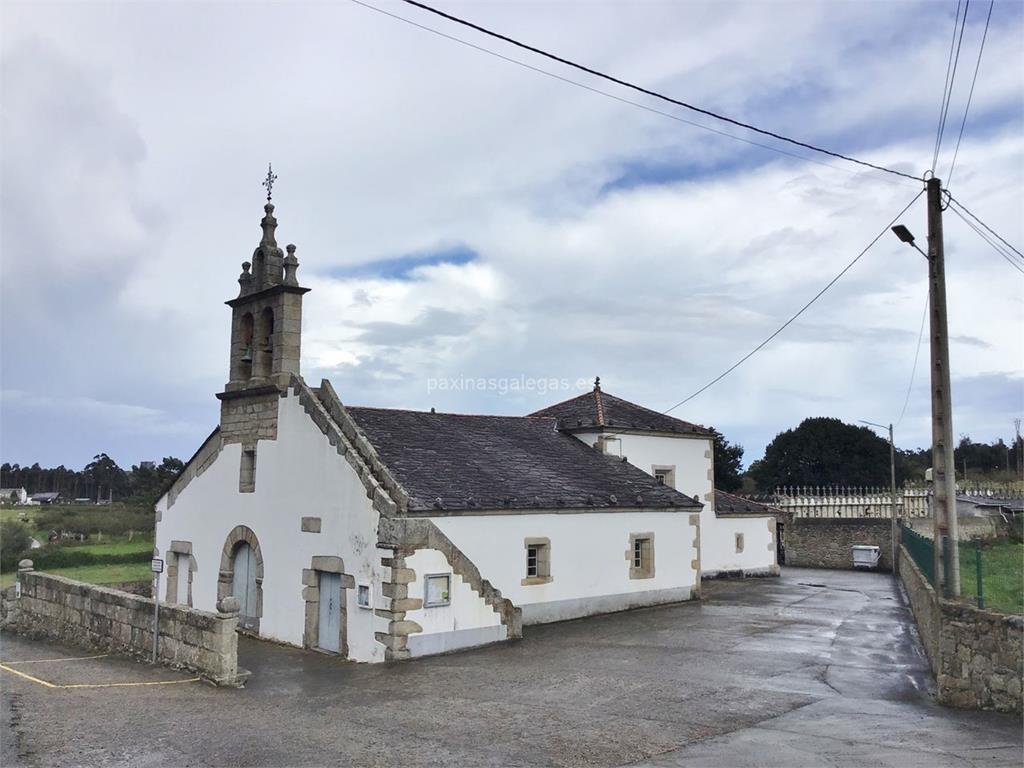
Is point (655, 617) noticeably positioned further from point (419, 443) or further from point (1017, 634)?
point (1017, 634)

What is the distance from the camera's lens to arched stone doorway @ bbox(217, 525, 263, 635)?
741 inches

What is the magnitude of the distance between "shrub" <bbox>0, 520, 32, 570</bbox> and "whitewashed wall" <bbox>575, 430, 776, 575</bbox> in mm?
33562

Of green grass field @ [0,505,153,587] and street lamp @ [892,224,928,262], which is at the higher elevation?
street lamp @ [892,224,928,262]

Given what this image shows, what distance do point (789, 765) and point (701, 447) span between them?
2342 cm

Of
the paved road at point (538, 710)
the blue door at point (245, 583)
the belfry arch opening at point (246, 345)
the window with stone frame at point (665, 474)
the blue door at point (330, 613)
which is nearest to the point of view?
the paved road at point (538, 710)

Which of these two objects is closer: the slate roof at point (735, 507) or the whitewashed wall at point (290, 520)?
the whitewashed wall at point (290, 520)

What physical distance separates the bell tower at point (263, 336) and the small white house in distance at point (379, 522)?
46 millimetres

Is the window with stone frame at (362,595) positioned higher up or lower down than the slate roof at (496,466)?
lower down

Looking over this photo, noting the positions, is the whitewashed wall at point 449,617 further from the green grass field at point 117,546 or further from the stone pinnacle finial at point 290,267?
the green grass field at point 117,546

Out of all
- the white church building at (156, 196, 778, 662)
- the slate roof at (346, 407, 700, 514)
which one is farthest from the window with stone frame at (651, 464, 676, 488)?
the white church building at (156, 196, 778, 662)

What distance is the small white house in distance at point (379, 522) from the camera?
1588 centimetres

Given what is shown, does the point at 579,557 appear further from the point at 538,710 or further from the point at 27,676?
the point at 27,676

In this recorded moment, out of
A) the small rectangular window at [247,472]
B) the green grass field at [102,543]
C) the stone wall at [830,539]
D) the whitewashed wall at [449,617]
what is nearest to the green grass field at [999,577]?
the stone wall at [830,539]

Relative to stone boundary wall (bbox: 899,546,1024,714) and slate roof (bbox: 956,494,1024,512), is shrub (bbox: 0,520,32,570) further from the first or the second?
slate roof (bbox: 956,494,1024,512)
